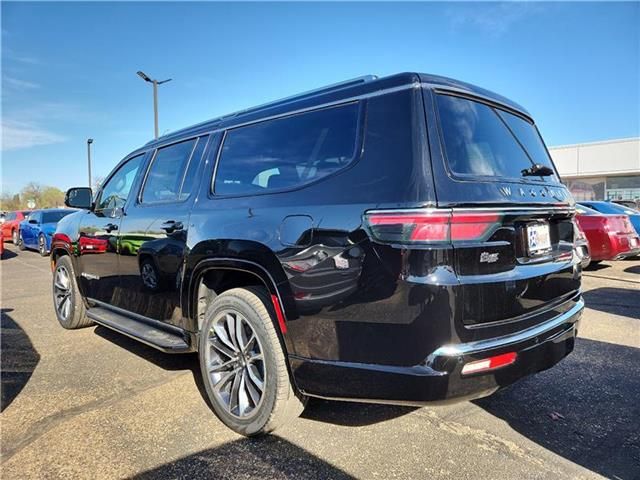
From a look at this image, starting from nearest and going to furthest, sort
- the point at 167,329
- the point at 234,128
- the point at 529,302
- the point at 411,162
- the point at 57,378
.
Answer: the point at 411,162 → the point at 529,302 → the point at 234,128 → the point at 167,329 → the point at 57,378

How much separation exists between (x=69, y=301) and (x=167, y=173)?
2413 millimetres

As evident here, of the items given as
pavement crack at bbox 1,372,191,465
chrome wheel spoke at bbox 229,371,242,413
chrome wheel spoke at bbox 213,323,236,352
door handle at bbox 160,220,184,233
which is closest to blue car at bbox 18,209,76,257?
pavement crack at bbox 1,372,191,465

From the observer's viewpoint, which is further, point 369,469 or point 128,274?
point 128,274

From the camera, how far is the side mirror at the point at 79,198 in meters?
4.72

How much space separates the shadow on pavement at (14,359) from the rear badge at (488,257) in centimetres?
331

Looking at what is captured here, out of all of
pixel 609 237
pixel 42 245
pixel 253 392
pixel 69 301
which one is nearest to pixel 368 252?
pixel 253 392

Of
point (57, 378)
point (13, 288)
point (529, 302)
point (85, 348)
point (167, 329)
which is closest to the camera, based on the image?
point (529, 302)

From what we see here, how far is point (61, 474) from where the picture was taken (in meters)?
2.44

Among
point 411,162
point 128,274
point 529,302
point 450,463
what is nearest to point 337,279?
point 411,162

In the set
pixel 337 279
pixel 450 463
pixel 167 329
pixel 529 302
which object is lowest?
pixel 450 463

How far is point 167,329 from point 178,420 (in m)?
0.77

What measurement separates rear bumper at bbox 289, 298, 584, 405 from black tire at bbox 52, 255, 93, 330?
3.53m

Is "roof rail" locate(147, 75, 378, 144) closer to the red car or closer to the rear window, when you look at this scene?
the rear window

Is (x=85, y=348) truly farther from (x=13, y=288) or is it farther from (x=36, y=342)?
(x=13, y=288)
